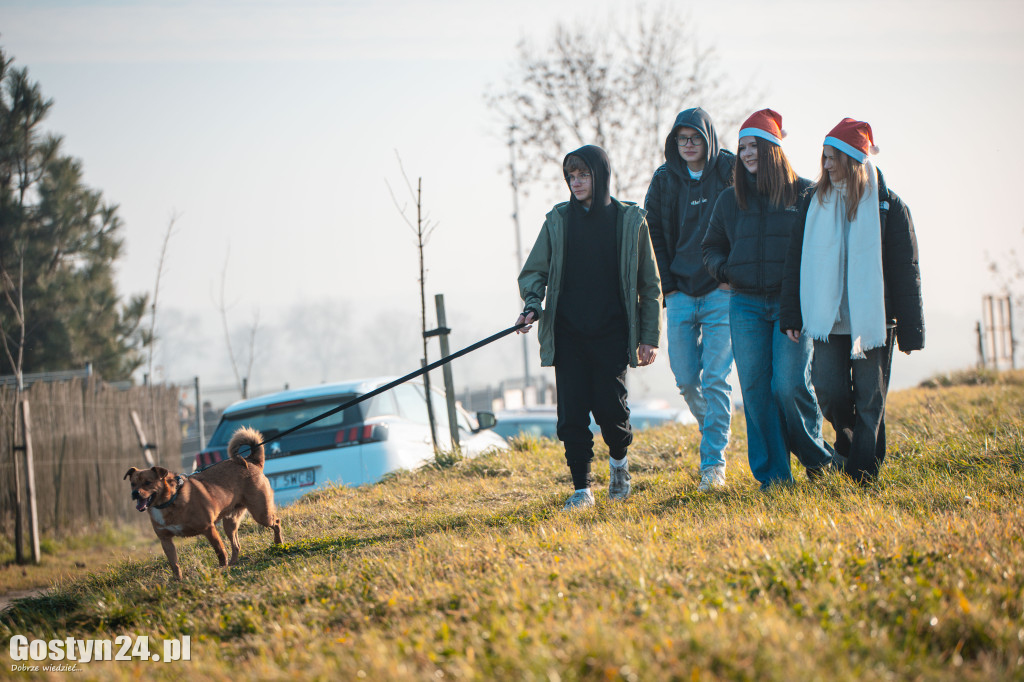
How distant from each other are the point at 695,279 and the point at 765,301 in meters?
0.60

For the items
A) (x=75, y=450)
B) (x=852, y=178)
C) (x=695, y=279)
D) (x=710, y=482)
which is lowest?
(x=75, y=450)

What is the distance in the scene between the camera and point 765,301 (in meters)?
4.99

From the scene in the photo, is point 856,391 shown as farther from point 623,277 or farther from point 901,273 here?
point 623,277

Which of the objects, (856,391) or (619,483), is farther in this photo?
(619,483)

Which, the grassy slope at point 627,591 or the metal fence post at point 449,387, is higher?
the metal fence post at point 449,387

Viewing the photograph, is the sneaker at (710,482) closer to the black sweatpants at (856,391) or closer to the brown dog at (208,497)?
the black sweatpants at (856,391)

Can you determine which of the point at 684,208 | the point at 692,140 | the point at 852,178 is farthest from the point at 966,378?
the point at 852,178

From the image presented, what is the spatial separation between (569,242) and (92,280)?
734 inches

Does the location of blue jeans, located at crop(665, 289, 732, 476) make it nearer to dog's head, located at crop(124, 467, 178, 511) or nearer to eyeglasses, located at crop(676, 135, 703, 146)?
Result: eyeglasses, located at crop(676, 135, 703, 146)

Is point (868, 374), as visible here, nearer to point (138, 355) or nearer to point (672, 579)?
point (672, 579)

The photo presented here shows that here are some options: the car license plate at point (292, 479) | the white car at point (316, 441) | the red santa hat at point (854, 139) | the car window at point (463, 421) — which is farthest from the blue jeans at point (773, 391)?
the car window at point (463, 421)

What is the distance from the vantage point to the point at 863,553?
125 inches

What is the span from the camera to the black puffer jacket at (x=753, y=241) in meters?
4.95

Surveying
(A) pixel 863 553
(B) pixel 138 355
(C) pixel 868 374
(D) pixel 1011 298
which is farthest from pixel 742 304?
(D) pixel 1011 298
